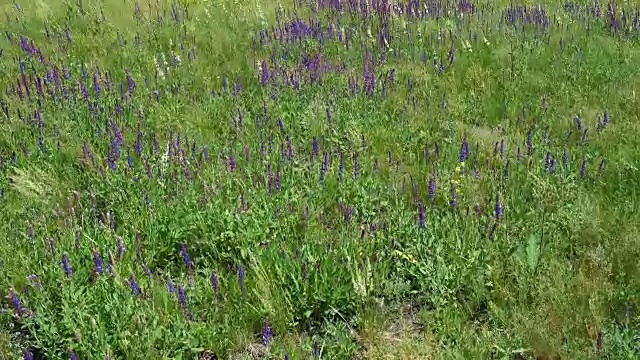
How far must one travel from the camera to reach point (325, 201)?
140 inches

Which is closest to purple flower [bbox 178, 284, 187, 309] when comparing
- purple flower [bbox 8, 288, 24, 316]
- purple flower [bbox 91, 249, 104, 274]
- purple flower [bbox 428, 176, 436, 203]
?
purple flower [bbox 91, 249, 104, 274]

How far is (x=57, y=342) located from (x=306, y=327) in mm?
1185

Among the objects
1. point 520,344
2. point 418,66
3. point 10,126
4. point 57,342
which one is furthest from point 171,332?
point 418,66

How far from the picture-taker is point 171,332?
2576mm

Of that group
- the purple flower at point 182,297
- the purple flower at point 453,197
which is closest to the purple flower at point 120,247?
the purple flower at point 182,297

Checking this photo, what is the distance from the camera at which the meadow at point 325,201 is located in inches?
103

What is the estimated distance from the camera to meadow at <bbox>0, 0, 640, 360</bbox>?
2604 millimetres

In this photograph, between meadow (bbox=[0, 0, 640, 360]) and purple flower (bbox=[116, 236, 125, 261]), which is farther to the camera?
purple flower (bbox=[116, 236, 125, 261])

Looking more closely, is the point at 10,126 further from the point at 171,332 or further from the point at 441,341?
the point at 441,341

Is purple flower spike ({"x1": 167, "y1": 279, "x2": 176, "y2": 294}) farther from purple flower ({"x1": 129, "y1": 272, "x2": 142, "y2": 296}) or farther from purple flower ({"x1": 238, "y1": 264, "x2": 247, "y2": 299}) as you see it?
purple flower ({"x1": 238, "y1": 264, "x2": 247, "y2": 299})

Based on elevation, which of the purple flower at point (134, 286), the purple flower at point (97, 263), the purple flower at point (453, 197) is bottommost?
the purple flower at point (453, 197)

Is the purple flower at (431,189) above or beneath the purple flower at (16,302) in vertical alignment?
beneath

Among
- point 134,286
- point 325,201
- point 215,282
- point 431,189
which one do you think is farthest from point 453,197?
point 134,286

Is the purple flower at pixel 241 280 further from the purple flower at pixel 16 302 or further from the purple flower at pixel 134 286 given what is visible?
the purple flower at pixel 16 302
